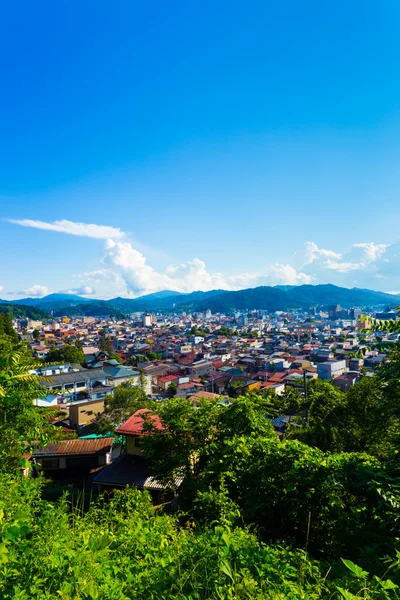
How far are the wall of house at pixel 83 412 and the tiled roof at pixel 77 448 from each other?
30.9 feet

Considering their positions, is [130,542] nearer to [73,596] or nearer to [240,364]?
[73,596]

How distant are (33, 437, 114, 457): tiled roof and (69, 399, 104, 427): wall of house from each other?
9.41m

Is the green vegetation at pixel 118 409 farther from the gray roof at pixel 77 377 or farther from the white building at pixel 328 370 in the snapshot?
the white building at pixel 328 370

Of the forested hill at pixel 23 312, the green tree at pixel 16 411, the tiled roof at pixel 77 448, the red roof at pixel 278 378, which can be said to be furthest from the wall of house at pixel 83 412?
the forested hill at pixel 23 312

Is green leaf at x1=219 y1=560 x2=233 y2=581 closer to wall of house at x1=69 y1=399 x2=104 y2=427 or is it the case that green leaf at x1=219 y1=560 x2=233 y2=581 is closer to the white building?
wall of house at x1=69 y1=399 x2=104 y2=427

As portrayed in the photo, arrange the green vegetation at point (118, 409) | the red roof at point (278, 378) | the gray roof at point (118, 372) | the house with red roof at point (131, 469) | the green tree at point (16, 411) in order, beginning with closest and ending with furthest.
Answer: the green tree at point (16, 411)
the house with red roof at point (131, 469)
the green vegetation at point (118, 409)
the gray roof at point (118, 372)
the red roof at point (278, 378)

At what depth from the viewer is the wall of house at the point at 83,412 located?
924 inches

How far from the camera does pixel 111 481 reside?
1045 cm

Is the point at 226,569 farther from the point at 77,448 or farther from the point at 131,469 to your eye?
the point at 77,448

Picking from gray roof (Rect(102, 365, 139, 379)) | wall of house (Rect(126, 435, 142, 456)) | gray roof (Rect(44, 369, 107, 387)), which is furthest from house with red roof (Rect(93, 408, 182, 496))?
gray roof (Rect(102, 365, 139, 379))

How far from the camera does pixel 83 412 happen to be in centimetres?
2384

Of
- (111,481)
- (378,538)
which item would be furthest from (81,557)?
(111,481)

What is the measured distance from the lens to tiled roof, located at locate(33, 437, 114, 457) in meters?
13.9

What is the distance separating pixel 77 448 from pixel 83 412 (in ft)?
34.0
